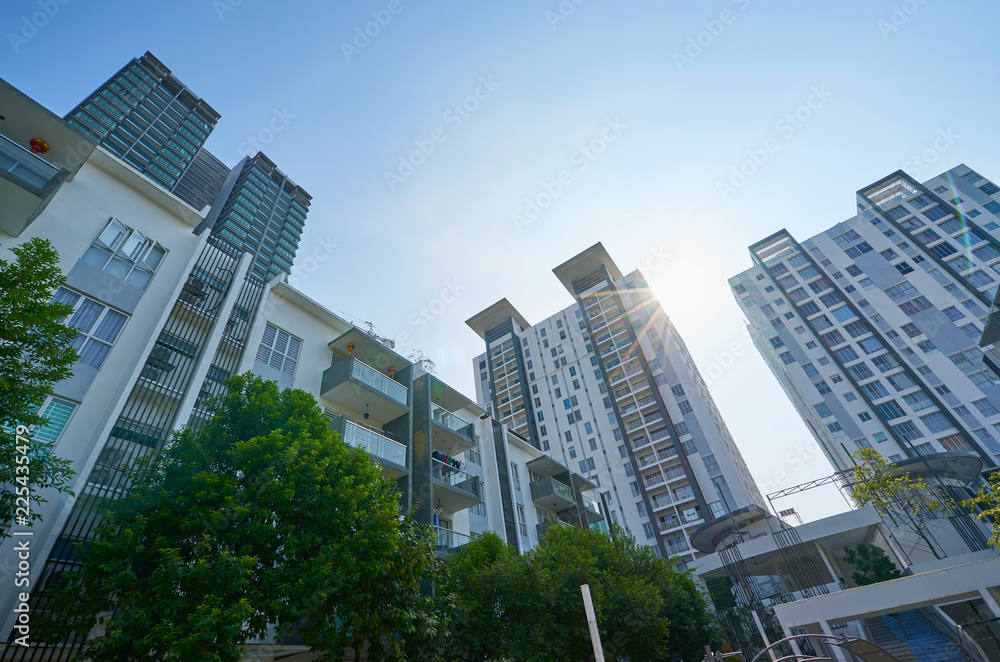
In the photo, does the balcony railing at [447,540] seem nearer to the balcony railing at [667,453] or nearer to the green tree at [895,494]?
the green tree at [895,494]

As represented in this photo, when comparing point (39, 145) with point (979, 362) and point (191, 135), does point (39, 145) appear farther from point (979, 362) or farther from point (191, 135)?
point (191, 135)

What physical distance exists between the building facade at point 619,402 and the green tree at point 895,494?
761 inches

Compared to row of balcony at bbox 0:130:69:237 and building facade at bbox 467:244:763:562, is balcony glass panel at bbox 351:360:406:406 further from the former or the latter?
building facade at bbox 467:244:763:562

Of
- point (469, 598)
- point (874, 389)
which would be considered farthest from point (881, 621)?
point (874, 389)

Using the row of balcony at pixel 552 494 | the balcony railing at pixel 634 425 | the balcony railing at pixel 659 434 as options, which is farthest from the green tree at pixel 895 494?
the balcony railing at pixel 634 425

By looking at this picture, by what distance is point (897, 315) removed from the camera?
168 ft

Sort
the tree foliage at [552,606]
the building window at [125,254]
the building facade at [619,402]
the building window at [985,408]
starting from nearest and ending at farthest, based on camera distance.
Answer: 1. the tree foliage at [552,606]
2. the building window at [125,254]
3. the building window at [985,408]
4. the building facade at [619,402]

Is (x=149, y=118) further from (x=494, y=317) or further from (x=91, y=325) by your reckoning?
(x=91, y=325)

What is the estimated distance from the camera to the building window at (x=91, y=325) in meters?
14.3

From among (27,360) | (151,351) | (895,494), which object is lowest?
(27,360)

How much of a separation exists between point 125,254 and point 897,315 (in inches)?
2657

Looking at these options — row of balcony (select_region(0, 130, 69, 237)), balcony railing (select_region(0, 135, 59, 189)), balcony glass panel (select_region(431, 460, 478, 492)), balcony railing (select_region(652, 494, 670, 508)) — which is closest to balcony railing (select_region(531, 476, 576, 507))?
balcony glass panel (select_region(431, 460, 478, 492))

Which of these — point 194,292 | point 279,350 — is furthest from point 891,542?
point 194,292

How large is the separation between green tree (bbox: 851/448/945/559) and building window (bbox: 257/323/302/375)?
2970 centimetres
